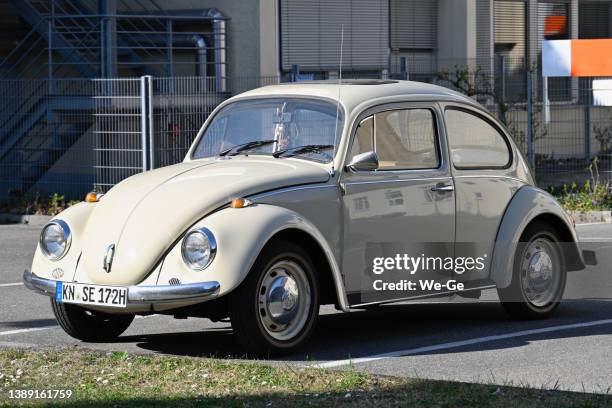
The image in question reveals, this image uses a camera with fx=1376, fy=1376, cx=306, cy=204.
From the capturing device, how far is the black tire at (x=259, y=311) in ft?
27.4

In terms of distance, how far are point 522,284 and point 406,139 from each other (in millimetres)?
1402

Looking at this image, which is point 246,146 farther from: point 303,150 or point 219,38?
point 219,38

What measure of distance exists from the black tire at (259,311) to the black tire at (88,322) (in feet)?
3.79

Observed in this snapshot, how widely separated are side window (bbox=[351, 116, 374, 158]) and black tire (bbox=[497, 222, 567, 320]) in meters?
1.43

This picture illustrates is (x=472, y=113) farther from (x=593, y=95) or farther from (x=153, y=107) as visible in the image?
(x=593, y=95)

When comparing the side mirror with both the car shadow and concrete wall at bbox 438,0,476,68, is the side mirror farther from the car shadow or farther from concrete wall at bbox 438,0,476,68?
concrete wall at bbox 438,0,476,68

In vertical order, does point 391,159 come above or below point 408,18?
below

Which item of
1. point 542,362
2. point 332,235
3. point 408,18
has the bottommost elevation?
point 542,362

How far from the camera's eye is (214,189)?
8641 millimetres

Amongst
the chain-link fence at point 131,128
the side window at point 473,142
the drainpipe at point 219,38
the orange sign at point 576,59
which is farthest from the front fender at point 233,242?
the drainpipe at point 219,38

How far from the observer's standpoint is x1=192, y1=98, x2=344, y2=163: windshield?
939 centimetres

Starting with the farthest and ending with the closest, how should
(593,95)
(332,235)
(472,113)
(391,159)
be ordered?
1. (593,95)
2. (472,113)
3. (391,159)
4. (332,235)

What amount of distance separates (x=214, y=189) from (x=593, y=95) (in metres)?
13.2

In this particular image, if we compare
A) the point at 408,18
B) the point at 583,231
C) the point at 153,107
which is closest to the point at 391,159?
the point at 583,231
